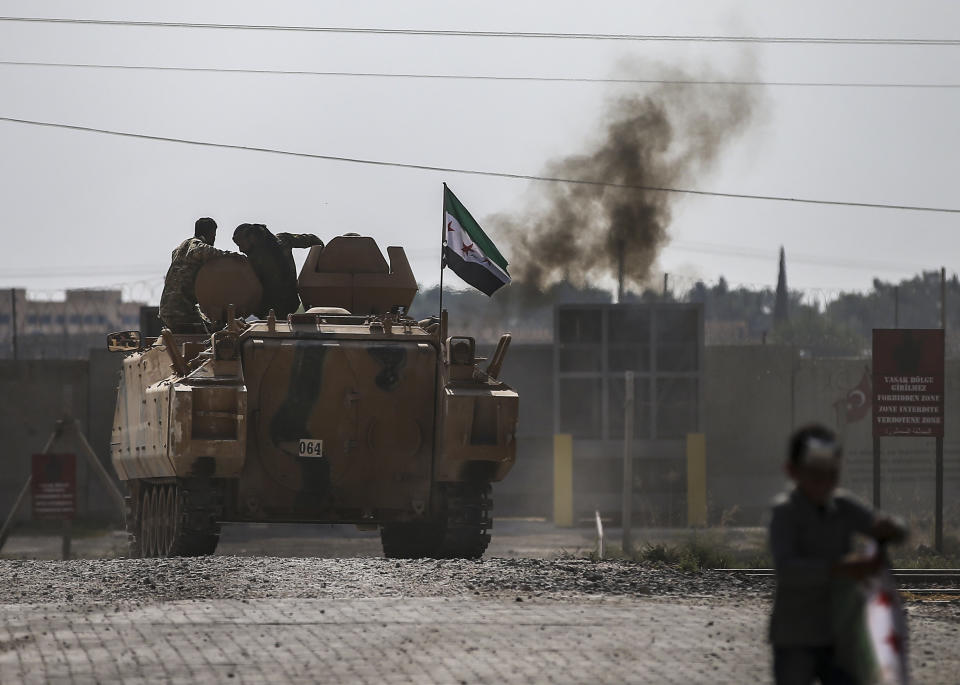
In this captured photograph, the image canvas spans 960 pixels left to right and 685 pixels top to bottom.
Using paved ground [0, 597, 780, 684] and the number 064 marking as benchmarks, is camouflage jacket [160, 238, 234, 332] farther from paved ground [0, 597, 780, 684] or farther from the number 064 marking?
paved ground [0, 597, 780, 684]

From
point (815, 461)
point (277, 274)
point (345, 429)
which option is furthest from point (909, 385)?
point (815, 461)

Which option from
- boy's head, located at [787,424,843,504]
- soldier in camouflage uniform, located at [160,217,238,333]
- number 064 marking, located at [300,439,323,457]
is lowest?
number 064 marking, located at [300,439,323,457]

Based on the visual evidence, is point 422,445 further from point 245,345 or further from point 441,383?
point 245,345

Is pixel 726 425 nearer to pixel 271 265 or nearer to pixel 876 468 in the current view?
pixel 876 468

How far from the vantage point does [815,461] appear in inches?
257

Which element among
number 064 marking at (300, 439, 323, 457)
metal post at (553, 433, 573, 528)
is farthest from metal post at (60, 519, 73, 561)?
metal post at (553, 433, 573, 528)

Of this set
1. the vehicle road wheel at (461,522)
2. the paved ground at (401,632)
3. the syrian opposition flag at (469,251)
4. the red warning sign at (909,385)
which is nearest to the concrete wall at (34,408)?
the syrian opposition flag at (469,251)

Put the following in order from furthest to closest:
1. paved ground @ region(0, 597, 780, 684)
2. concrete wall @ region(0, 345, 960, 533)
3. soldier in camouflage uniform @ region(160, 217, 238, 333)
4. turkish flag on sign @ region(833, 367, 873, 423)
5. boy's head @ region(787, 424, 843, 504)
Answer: turkish flag on sign @ region(833, 367, 873, 423)
concrete wall @ region(0, 345, 960, 533)
soldier in camouflage uniform @ region(160, 217, 238, 333)
paved ground @ region(0, 597, 780, 684)
boy's head @ region(787, 424, 843, 504)

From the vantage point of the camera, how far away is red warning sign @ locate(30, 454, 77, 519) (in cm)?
3005

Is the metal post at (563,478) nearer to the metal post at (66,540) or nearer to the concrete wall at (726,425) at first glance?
the concrete wall at (726,425)

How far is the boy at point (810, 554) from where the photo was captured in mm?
6574

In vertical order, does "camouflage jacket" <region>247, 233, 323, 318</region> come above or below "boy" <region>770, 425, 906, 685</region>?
above

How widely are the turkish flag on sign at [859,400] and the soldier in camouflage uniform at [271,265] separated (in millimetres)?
24998

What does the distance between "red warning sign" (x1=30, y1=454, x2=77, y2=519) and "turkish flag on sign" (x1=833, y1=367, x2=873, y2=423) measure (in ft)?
66.7
